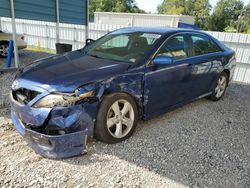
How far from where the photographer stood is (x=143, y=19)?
2108 centimetres

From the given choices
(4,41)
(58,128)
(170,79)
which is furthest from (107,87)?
(4,41)

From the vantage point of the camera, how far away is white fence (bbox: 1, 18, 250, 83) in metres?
9.46

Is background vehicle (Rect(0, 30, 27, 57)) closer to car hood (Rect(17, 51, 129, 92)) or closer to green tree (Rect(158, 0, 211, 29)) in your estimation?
car hood (Rect(17, 51, 129, 92))

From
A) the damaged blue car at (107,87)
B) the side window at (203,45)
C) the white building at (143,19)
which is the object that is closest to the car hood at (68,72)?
the damaged blue car at (107,87)

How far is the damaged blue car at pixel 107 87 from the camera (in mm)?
2592

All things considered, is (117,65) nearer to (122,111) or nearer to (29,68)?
(122,111)

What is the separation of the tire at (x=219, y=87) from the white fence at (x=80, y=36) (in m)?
5.12

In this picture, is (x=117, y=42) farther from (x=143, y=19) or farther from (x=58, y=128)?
(x=143, y=19)

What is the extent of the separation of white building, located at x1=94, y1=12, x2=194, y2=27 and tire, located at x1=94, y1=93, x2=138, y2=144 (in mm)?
17041

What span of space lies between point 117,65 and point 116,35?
50.9 inches

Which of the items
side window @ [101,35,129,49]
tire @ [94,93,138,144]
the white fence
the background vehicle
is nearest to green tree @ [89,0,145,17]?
the white fence

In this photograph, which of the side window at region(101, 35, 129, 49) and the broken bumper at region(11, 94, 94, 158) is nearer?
the broken bumper at region(11, 94, 94, 158)

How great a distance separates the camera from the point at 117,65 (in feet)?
10.2

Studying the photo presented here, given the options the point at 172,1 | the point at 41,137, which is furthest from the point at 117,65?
the point at 172,1
